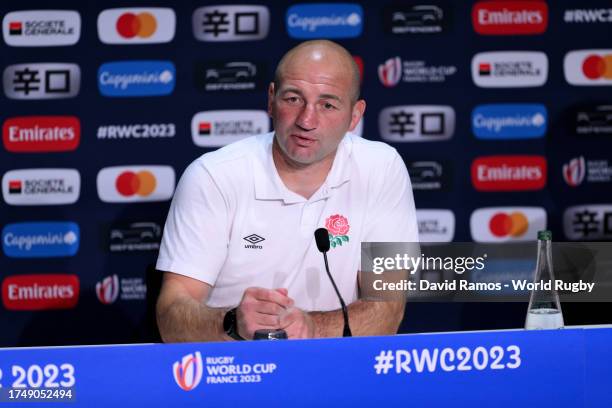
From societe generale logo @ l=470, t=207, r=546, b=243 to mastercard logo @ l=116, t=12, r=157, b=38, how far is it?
67.0 inches

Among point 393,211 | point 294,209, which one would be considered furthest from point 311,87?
point 393,211

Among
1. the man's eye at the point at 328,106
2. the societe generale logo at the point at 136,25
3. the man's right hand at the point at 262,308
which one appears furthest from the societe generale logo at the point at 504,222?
the man's right hand at the point at 262,308

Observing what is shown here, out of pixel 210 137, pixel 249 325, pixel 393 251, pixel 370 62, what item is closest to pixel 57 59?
pixel 210 137

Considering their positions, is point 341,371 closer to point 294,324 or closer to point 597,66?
point 294,324

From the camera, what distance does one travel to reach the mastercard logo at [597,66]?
4.23 m

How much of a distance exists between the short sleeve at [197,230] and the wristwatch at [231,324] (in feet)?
1.19

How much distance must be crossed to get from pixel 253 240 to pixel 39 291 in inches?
82.8

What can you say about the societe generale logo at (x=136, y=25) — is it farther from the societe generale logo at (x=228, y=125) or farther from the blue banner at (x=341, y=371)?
the blue banner at (x=341, y=371)

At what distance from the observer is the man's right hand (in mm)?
1881

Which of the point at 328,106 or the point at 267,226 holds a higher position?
the point at 328,106

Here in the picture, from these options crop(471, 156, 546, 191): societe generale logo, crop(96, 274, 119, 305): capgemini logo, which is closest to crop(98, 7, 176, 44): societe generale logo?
crop(96, 274, 119, 305): capgemini logo

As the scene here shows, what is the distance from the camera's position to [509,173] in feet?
13.9

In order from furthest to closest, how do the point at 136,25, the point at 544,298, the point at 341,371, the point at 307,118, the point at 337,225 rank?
the point at 136,25, the point at 337,225, the point at 307,118, the point at 544,298, the point at 341,371

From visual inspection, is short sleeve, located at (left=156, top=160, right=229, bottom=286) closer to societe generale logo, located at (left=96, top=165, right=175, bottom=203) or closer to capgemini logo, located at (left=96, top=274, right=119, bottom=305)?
societe generale logo, located at (left=96, top=165, right=175, bottom=203)
